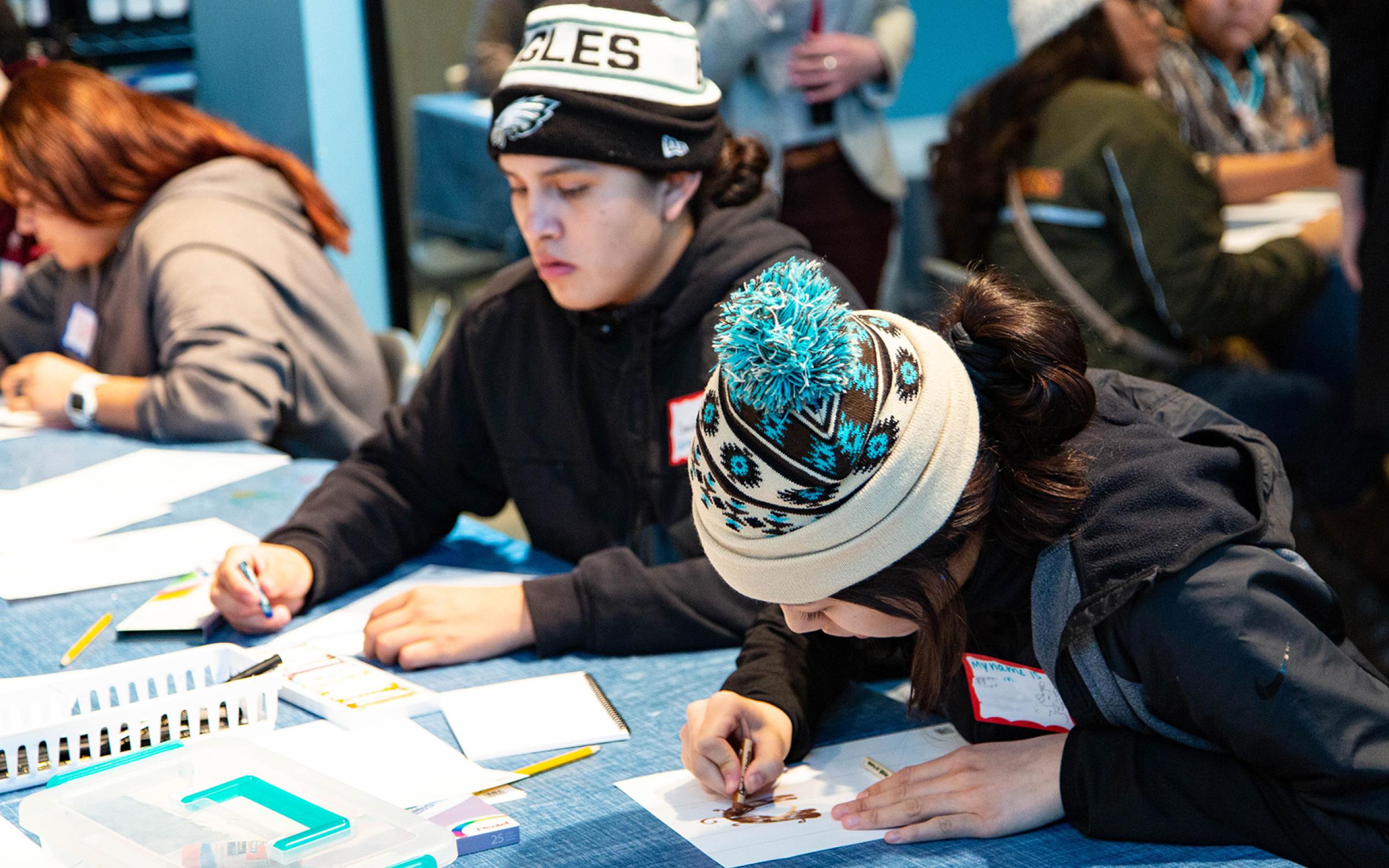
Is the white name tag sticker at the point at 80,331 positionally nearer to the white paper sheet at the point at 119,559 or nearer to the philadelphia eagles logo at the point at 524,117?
the white paper sheet at the point at 119,559

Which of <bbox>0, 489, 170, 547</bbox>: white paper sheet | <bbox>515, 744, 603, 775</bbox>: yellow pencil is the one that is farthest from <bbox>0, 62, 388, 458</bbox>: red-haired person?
<bbox>515, 744, 603, 775</bbox>: yellow pencil

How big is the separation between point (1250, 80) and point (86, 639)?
→ 3132mm

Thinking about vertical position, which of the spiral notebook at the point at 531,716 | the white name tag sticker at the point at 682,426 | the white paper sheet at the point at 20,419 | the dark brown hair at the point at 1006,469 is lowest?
the white paper sheet at the point at 20,419

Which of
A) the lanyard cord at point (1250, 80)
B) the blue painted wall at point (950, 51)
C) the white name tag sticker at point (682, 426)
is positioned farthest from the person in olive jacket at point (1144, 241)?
the blue painted wall at point (950, 51)

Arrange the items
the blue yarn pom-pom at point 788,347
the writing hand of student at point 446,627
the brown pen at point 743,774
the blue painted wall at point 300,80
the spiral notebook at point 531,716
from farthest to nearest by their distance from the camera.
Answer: the blue painted wall at point 300,80 → the writing hand of student at point 446,627 → the spiral notebook at point 531,716 → the brown pen at point 743,774 → the blue yarn pom-pom at point 788,347

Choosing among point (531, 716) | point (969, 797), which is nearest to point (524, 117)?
point (531, 716)

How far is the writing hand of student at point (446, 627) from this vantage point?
142 cm

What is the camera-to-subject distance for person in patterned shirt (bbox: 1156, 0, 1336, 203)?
3271 mm

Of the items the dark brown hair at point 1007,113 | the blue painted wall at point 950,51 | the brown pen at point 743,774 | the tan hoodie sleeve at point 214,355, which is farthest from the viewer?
the blue painted wall at point 950,51

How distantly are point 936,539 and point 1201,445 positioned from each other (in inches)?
11.7

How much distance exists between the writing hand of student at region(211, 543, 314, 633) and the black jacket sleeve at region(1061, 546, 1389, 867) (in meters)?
0.93

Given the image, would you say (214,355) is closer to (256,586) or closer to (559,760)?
(256,586)

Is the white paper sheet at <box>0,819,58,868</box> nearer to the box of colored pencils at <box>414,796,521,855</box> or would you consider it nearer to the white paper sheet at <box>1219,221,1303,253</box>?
the box of colored pencils at <box>414,796,521,855</box>

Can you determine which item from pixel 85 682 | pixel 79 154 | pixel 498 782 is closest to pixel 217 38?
pixel 79 154
